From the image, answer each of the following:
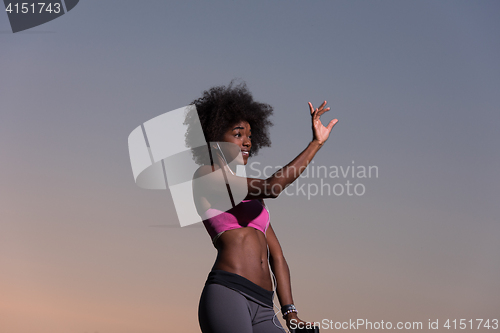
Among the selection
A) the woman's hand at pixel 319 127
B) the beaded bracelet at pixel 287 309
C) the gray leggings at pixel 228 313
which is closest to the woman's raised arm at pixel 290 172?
the woman's hand at pixel 319 127

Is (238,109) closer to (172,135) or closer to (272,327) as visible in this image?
(172,135)

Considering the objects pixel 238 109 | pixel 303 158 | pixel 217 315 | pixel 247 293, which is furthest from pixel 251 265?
pixel 238 109

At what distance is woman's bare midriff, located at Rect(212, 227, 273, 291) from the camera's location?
2.89 m

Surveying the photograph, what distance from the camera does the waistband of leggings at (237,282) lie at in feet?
9.32

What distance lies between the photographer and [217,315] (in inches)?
110

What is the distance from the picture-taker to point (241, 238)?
295 centimetres

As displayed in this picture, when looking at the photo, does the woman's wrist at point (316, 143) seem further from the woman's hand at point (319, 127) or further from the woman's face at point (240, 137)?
the woman's face at point (240, 137)

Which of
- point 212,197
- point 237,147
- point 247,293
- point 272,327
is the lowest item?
point 272,327

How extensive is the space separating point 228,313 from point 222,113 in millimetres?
1404

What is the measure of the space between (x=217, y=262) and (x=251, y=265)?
0.20 metres

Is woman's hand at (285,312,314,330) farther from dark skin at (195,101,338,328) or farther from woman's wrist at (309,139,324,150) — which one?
woman's wrist at (309,139,324,150)

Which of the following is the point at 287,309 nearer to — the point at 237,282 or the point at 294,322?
the point at 294,322

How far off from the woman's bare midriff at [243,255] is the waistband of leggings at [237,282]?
28 mm

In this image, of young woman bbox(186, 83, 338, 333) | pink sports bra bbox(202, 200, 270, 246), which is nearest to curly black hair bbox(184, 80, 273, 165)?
young woman bbox(186, 83, 338, 333)
